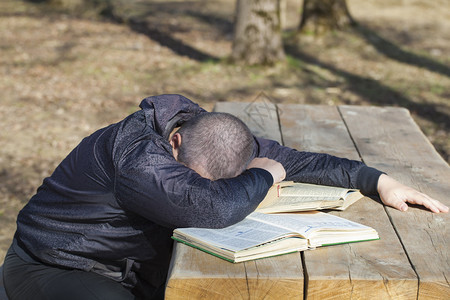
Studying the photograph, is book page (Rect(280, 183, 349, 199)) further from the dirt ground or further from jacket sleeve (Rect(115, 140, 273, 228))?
the dirt ground

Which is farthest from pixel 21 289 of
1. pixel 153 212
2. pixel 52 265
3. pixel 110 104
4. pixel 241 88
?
pixel 241 88

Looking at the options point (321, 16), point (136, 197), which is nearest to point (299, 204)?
point (136, 197)

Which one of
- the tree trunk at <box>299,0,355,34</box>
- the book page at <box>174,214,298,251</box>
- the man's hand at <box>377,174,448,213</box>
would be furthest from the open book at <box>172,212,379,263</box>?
the tree trunk at <box>299,0,355,34</box>

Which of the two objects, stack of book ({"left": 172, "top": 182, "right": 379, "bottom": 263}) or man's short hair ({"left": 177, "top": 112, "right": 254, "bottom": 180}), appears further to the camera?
man's short hair ({"left": 177, "top": 112, "right": 254, "bottom": 180})

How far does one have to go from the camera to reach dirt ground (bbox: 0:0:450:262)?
6.36 m

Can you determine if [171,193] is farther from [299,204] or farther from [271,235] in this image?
[299,204]

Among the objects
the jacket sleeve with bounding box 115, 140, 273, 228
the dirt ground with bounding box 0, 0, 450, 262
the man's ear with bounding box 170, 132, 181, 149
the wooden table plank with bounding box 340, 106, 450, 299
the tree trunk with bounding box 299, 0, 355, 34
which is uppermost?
the man's ear with bounding box 170, 132, 181, 149

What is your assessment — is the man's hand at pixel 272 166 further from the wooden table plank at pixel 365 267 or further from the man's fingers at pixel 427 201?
the man's fingers at pixel 427 201

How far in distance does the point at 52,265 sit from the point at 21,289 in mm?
170

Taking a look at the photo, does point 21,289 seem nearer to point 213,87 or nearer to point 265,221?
point 265,221

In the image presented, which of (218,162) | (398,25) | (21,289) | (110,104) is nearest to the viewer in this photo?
(218,162)

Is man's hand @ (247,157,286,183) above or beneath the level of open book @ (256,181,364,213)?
above

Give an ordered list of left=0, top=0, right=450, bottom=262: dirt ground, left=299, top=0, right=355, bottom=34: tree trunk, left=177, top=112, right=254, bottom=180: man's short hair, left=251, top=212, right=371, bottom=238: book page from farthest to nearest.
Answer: left=299, top=0, right=355, bottom=34: tree trunk, left=0, top=0, right=450, bottom=262: dirt ground, left=177, top=112, right=254, bottom=180: man's short hair, left=251, top=212, right=371, bottom=238: book page

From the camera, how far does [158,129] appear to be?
8.46 feet
